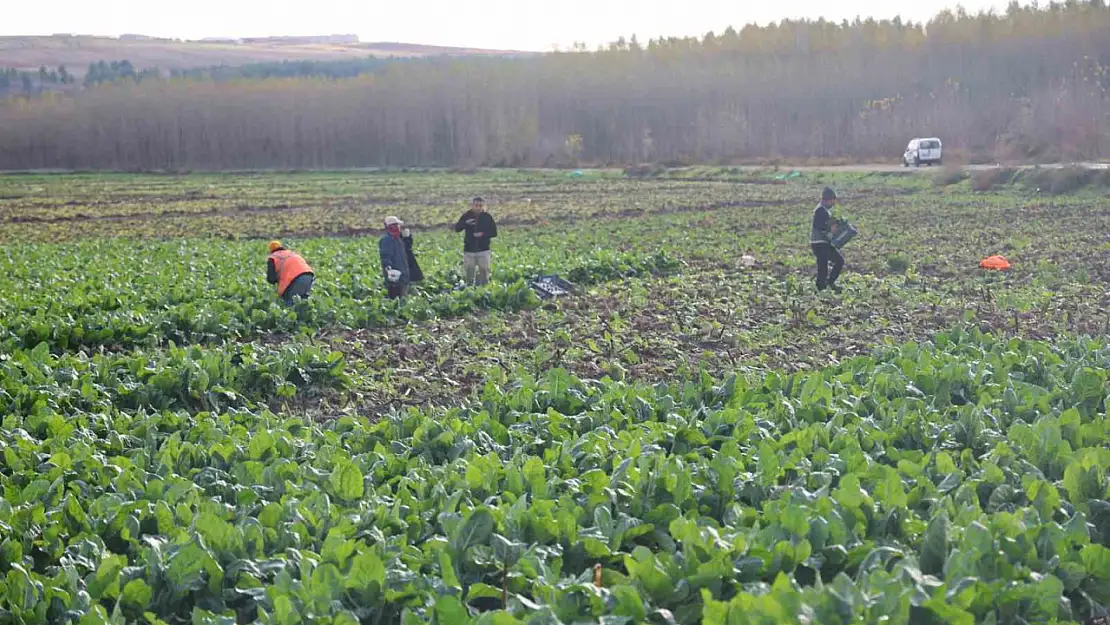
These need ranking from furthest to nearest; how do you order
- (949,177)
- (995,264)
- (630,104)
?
(630,104)
(949,177)
(995,264)

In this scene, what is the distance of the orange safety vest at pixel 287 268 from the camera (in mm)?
14328

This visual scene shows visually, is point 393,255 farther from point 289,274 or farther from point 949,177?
point 949,177

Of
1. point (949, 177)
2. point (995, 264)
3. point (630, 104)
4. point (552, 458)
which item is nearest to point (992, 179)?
point (949, 177)

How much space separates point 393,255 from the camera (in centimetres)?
1470

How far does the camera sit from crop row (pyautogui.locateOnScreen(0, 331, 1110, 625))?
4.38 metres

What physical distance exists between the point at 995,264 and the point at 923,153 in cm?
3749

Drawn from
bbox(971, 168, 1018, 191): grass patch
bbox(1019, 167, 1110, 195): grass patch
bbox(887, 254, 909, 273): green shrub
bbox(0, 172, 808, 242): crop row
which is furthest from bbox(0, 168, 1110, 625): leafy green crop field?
bbox(971, 168, 1018, 191): grass patch

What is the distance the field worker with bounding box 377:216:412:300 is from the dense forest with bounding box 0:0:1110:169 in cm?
5874

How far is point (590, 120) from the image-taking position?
105 m

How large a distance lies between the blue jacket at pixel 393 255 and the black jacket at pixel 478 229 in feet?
2.78

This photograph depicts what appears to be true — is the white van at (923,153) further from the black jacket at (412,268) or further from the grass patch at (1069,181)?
the black jacket at (412,268)

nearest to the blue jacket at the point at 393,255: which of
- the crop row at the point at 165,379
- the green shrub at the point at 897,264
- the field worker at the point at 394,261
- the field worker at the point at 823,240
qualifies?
the field worker at the point at 394,261

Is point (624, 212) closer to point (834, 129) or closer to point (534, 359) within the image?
point (534, 359)

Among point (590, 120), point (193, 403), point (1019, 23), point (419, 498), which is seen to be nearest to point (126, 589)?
point (419, 498)
